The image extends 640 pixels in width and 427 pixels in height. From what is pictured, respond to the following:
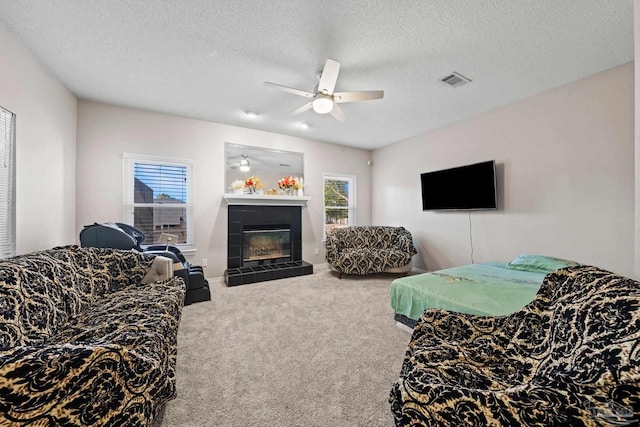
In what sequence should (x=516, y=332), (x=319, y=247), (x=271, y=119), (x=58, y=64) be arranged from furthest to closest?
1. (x=319, y=247)
2. (x=271, y=119)
3. (x=58, y=64)
4. (x=516, y=332)

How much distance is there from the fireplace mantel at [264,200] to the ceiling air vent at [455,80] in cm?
287

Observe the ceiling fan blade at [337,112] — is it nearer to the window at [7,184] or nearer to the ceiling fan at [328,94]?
the ceiling fan at [328,94]

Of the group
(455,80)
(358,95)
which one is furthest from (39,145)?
(455,80)

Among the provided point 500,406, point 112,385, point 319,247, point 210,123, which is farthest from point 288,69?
point 319,247

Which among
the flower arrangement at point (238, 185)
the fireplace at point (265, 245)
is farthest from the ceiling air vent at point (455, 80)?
the fireplace at point (265, 245)

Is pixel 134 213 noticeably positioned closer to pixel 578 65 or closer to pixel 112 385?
pixel 112 385

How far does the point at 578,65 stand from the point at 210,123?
15.7 feet

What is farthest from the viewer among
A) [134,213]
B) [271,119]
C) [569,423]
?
[271,119]

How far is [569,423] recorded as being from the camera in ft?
2.21

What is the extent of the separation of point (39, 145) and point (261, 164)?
280 centimetres

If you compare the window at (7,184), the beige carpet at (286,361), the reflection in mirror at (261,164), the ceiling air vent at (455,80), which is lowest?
the beige carpet at (286,361)

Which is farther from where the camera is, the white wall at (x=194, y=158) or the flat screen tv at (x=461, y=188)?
the flat screen tv at (x=461, y=188)

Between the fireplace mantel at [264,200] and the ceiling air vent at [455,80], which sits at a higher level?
the ceiling air vent at [455,80]

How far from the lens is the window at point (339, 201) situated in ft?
17.8
